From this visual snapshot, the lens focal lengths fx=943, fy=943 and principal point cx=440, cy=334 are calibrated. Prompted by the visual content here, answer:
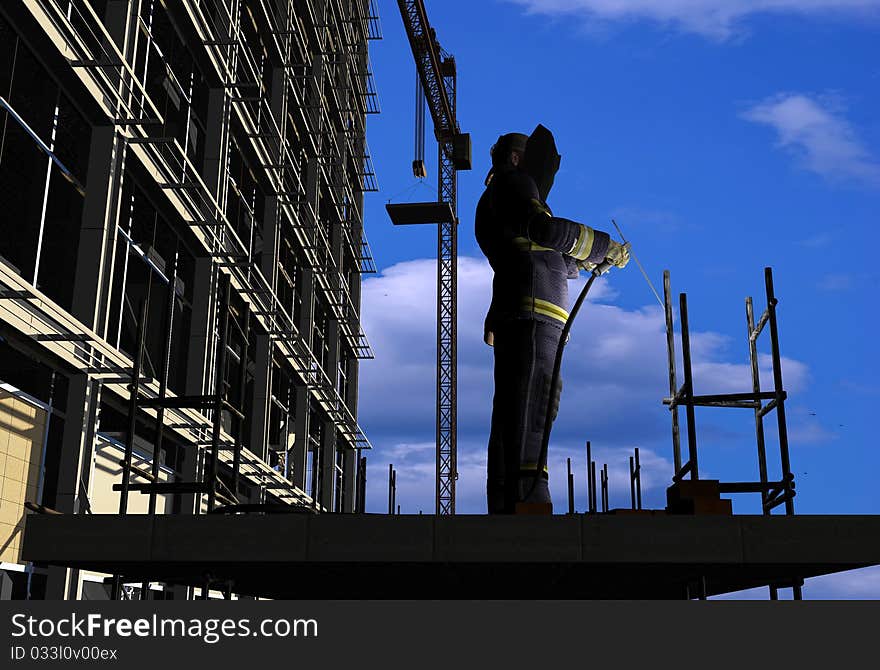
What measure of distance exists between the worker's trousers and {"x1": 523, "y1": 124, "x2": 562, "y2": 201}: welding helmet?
6.92 ft

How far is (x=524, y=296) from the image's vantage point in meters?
11.2

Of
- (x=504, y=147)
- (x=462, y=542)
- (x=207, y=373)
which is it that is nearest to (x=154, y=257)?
(x=207, y=373)

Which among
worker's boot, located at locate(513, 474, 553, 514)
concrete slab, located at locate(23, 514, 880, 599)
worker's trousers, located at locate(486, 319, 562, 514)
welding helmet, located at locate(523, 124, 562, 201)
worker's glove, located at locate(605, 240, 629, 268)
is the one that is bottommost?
concrete slab, located at locate(23, 514, 880, 599)

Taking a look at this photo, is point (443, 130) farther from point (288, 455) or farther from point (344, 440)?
point (288, 455)

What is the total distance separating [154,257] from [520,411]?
593 inches

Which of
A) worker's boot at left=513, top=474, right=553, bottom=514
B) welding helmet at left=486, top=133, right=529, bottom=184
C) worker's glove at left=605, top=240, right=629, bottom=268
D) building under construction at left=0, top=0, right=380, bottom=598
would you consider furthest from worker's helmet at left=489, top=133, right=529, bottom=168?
building under construction at left=0, top=0, right=380, bottom=598

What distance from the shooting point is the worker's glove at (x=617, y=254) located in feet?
37.2

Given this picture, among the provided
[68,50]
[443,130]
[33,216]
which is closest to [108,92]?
[68,50]

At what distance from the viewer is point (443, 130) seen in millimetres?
72125

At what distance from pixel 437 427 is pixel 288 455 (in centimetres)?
2663

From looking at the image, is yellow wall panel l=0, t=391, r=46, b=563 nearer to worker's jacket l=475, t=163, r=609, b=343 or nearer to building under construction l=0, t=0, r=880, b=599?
building under construction l=0, t=0, r=880, b=599

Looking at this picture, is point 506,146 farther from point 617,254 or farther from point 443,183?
point 443,183

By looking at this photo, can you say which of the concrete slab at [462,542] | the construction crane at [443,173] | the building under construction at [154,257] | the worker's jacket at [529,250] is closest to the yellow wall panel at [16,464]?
the building under construction at [154,257]

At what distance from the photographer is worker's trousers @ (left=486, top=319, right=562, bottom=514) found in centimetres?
1057
